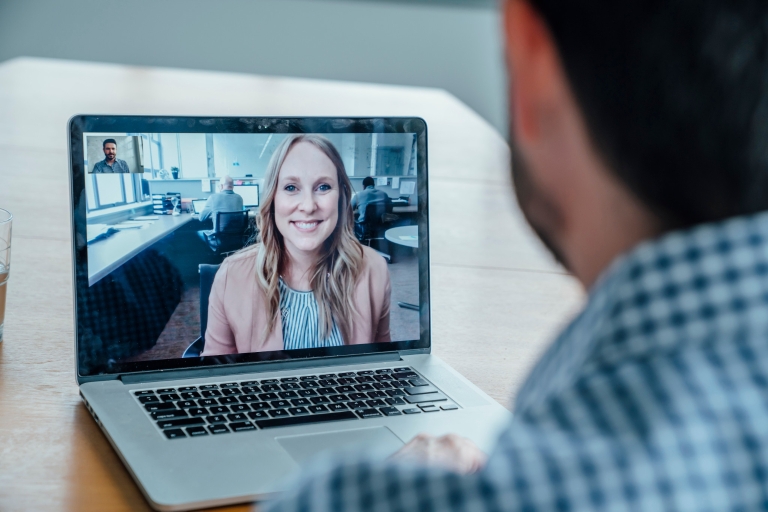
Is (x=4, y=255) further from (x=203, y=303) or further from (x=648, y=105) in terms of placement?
(x=648, y=105)

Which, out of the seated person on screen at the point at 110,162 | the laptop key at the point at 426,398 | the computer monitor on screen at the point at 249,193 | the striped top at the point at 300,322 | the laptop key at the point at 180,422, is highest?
the seated person on screen at the point at 110,162

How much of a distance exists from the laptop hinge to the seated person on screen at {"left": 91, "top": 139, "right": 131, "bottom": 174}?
0.20 meters

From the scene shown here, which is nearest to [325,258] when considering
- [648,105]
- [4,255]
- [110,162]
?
[110,162]

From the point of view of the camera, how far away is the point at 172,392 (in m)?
0.82

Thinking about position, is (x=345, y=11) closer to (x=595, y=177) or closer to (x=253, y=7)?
(x=253, y=7)

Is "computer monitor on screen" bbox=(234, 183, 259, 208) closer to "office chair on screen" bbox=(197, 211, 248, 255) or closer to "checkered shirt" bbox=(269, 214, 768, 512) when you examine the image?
"office chair on screen" bbox=(197, 211, 248, 255)

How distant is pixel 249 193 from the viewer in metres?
0.89

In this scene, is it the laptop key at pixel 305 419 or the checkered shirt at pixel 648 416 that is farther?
the laptop key at pixel 305 419

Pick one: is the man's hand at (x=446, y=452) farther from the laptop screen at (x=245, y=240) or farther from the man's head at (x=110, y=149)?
the man's head at (x=110, y=149)

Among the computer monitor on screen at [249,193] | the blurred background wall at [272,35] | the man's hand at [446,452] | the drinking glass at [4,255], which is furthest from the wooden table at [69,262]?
the blurred background wall at [272,35]

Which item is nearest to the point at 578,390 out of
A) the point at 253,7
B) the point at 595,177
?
the point at 595,177

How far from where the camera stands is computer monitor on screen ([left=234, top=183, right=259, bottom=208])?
880mm

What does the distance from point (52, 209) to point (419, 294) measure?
73cm

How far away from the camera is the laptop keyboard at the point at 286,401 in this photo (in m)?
0.77
